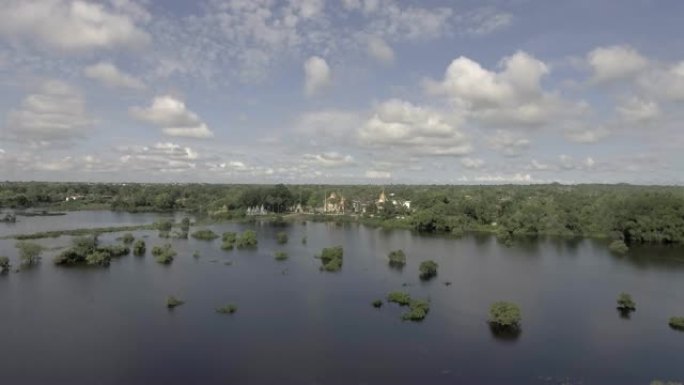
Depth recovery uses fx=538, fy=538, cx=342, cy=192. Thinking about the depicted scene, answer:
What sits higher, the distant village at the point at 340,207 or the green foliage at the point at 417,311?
the distant village at the point at 340,207

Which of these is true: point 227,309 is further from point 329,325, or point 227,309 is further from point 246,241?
point 246,241

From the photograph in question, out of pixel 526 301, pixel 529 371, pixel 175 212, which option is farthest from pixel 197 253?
pixel 175 212

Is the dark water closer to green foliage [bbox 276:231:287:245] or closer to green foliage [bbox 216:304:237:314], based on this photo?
green foliage [bbox 216:304:237:314]

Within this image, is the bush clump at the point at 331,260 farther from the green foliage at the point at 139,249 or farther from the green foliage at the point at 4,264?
the green foliage at the point at 4,264

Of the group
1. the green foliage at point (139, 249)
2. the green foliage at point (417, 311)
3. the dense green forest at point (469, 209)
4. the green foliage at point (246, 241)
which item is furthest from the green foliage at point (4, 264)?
the dense green forest at point (469, 209)

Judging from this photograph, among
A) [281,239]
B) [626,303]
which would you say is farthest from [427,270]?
[281,239]

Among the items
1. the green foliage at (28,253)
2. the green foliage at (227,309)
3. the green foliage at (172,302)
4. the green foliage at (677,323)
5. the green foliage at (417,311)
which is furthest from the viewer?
the green foliage at (28,253)

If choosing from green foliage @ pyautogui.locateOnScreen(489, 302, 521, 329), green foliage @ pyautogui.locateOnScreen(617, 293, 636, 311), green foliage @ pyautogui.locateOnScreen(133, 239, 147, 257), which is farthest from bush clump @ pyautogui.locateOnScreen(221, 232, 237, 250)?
green foliage @ pyautogui.locateOnScreen(617, 293, 636, 311)
